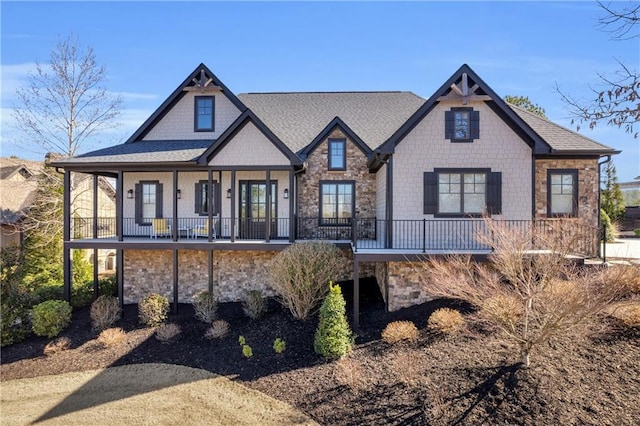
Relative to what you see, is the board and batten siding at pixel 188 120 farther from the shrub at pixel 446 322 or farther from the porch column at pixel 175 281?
the shrub at pixel 446 322

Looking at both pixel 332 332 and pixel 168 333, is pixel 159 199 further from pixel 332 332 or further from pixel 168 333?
pixel 332 332

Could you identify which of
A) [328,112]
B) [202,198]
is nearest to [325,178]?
[328,112]

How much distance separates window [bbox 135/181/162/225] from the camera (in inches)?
612

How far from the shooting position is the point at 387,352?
29.8ft

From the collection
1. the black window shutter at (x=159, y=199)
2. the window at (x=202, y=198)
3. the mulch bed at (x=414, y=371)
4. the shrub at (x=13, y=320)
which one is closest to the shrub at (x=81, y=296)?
the shrub at (x=13, y=320)

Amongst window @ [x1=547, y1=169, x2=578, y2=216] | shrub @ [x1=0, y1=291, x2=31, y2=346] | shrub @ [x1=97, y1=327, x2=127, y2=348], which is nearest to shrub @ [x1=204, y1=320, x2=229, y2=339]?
shrub @ [x1=97, y1=327, x2=127, y2=348]

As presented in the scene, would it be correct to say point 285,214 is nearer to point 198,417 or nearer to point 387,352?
point 387,352

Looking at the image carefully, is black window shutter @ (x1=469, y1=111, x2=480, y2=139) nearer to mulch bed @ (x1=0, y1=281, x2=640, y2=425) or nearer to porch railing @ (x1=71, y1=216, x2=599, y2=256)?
porch railing @ (x1=71, y1=216, x2=599, y2=256)

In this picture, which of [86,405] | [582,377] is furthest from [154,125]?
[582,377]

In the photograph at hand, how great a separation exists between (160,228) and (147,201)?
179cm

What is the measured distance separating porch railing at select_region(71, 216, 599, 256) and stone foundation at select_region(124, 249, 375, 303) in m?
0.76

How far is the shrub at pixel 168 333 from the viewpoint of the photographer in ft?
36.8

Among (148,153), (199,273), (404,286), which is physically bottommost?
(199,273)

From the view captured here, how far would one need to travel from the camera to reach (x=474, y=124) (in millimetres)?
11961
